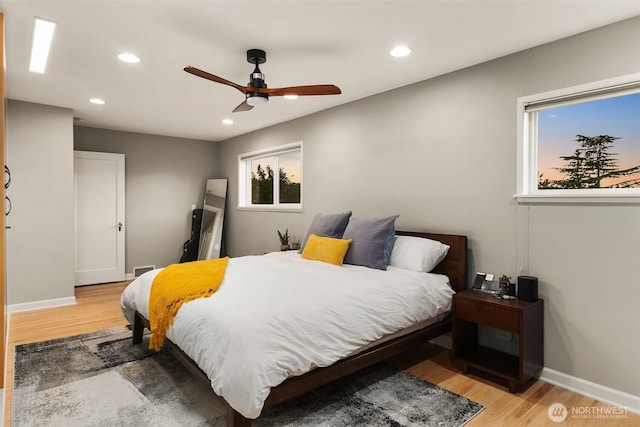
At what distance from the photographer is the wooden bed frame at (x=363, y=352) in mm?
1994

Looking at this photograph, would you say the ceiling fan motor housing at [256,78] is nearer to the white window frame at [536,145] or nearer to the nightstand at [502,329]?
the white window frame at [536,145]

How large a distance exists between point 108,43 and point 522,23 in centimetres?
295

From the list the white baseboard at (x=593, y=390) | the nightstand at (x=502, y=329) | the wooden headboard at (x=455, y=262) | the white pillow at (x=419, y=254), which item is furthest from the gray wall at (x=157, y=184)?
the white baseboard at (x=593, y=390)

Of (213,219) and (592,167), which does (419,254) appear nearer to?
(592,167)

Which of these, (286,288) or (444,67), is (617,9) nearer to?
(444,67)

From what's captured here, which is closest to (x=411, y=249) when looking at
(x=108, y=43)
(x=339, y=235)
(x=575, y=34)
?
(x=339, y=235)

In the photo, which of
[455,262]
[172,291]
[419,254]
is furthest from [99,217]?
[455,262]

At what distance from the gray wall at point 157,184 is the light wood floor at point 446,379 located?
1.91 meters

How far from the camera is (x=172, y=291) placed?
2.55 m

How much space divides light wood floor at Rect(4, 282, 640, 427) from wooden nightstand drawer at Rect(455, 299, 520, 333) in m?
0.44

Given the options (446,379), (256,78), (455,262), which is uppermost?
(256,78)

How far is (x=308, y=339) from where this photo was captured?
2.10 m

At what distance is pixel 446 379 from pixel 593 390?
0.96 m

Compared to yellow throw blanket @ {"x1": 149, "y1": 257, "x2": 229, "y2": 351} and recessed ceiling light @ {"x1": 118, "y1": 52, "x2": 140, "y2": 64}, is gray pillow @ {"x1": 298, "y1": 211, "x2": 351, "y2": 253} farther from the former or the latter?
recessed ceiling light @ {"x1": 118, "y1": 52, "x2": 140, "y2": 64}
